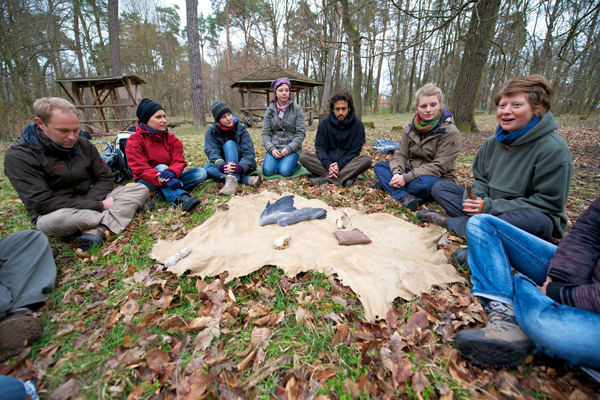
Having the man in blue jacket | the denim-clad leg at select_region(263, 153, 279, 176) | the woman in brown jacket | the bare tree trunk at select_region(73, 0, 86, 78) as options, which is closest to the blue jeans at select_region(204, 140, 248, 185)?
the denim-clad leg at select_region(263, 153, 279, 176)

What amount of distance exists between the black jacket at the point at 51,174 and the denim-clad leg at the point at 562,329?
12.8 feet

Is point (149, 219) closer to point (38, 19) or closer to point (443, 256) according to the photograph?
point (443, 256)

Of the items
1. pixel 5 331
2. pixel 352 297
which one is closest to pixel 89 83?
pixel 5 331

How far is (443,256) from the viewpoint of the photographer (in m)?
2.28

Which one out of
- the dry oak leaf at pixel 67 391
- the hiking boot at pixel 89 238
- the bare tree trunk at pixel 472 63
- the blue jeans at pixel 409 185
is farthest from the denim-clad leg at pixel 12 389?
the bare tree trunk at pixel 472 63

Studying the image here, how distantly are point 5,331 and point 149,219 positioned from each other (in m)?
1.81

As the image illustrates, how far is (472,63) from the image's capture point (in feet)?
23.8

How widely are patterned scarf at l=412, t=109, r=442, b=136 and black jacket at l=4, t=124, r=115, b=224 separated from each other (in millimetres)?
4051

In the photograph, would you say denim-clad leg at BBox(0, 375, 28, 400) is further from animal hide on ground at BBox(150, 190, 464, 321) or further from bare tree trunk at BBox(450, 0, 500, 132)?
bare tree trunk at BBox(450, 0, 500, 132)

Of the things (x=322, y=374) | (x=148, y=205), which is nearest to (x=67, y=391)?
(x=322, y=374)

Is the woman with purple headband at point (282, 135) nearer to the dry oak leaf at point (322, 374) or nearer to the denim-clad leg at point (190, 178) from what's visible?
the denim-clad leg at point (190, 178)

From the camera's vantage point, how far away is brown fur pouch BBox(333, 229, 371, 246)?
8.14 ft

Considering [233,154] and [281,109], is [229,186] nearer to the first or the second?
[233,154]

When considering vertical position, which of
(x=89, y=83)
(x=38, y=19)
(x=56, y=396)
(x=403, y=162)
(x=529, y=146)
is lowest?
(x=56, y=396)
